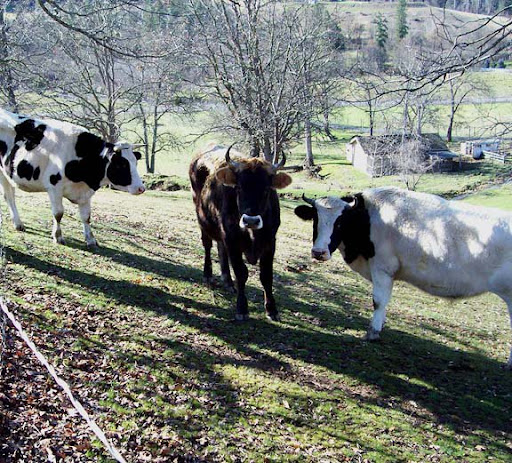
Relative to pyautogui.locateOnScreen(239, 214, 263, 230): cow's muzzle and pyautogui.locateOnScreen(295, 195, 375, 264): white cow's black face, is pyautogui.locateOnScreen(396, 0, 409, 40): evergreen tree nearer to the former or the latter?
pyautogui.locateOnScreen(295, 195, 375, 264): white cow's black face

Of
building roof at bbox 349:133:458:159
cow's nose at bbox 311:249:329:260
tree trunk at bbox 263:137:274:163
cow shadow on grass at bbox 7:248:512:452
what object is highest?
building roof at bbox 349:133:458:159

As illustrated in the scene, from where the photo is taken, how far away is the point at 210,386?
7359 mm

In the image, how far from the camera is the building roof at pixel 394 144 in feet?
196

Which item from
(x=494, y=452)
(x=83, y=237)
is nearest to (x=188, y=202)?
(x=83, y=237)

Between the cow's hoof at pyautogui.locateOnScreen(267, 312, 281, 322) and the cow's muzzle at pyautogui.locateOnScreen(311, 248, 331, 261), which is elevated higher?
the cow's muzzle at pyautogui.locateOnScreen(311, 248, 331, 261)

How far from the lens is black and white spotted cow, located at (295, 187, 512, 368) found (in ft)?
27.9

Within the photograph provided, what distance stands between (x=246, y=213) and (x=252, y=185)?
494mm

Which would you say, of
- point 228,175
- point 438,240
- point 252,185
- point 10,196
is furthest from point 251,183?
point 10,196

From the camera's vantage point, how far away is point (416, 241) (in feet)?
29.6

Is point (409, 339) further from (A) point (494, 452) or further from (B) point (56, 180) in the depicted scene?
(B) point (56, 180)

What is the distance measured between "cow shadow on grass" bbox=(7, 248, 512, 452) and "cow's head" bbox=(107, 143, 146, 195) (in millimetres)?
2283

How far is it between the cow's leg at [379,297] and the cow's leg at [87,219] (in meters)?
6.60

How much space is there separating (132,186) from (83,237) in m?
2.35

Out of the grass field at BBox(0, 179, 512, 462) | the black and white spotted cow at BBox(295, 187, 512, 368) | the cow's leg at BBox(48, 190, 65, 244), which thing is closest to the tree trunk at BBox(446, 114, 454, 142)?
the grass field at BBox(0, 179, 512, 462)
